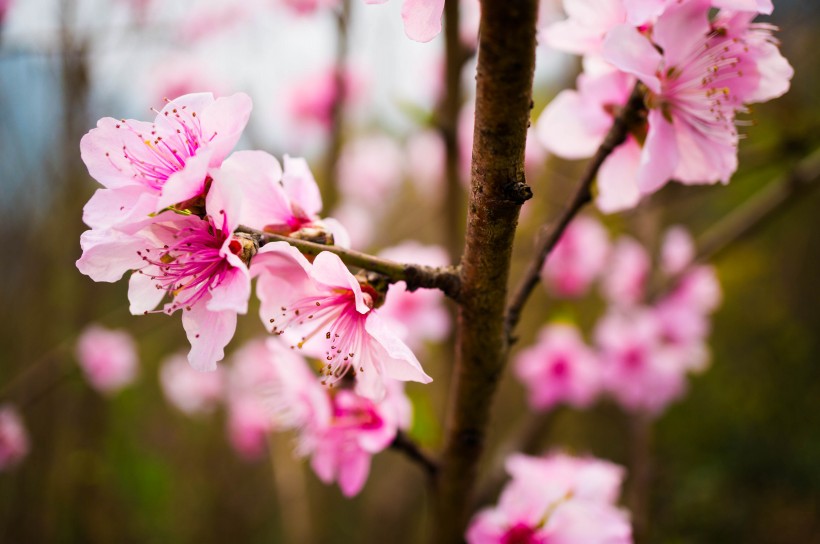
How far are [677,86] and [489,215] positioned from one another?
0.35 meters

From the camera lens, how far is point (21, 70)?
97.3 inches

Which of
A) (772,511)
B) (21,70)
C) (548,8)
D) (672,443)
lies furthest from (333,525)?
(548,8)

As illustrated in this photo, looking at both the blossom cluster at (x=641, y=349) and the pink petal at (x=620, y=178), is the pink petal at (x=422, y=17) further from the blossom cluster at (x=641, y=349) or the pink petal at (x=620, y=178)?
the blossom cluster at (x=641, y=349)

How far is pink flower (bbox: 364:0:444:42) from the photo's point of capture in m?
0.51

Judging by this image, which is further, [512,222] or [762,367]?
[762,367]

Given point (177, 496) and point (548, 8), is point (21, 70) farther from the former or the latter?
point (177, 496)

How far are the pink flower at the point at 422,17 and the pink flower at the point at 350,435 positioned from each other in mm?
461

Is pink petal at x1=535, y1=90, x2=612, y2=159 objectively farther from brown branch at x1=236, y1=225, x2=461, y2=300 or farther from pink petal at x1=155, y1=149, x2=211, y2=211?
pink petal at x1=155, y1=149, x2=211, y2=211

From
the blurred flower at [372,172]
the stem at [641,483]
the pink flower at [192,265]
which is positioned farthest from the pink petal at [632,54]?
the blurred flower at [372,172]

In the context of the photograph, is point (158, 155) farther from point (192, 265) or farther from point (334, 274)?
point (334, 274)

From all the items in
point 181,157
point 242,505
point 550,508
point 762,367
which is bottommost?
point 242,505

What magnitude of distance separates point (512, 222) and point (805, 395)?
135 inches

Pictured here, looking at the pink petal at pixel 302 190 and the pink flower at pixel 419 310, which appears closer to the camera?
the pink petal at pixel 302 190

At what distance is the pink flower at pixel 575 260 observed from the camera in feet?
7.09
